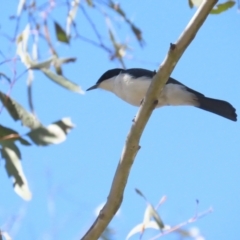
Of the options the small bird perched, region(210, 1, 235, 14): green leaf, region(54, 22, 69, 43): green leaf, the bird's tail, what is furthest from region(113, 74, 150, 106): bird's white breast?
region(210, 1, 235, 14): green leaf

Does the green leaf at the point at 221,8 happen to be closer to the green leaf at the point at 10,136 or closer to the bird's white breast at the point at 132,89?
the green leaf at the point at 10,136

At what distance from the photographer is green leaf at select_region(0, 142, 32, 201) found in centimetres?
143

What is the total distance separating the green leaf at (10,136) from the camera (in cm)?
136

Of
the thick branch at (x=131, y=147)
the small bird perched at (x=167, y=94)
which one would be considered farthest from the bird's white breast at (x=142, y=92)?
the thick branch at (x=131, y=147)

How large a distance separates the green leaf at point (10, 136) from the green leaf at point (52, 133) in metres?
0.02

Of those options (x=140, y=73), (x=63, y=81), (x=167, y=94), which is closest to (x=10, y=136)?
(x=63, y=81)

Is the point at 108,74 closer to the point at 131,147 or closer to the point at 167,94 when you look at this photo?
the point at 167,94

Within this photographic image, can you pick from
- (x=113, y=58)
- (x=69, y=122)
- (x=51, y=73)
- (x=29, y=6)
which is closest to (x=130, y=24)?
(x=113, y=58)

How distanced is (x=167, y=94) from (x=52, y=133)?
1.43 m

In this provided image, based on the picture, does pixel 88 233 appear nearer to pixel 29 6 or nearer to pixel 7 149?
pixel 7 149

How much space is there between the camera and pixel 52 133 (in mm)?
1356

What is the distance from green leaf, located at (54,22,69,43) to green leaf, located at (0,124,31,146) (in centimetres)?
58

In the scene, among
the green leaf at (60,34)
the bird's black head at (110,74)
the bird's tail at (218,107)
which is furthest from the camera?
the bird's black head at (110,74)

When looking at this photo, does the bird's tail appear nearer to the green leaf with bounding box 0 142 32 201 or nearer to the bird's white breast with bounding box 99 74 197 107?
the bird's white breast with bounding box 99 74 197 107
